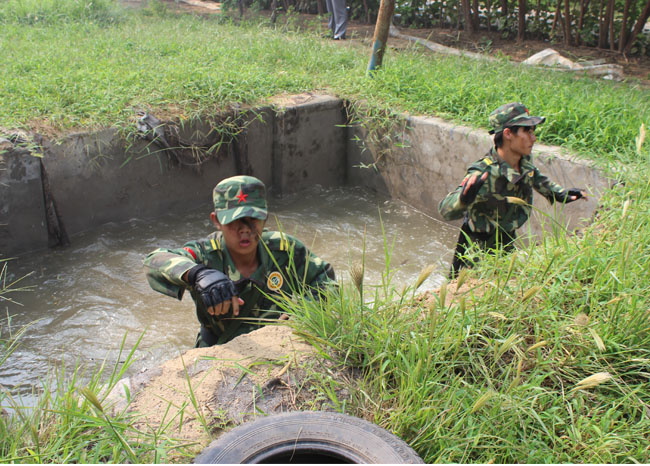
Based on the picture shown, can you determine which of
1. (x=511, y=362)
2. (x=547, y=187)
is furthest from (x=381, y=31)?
(x=511, y=362)

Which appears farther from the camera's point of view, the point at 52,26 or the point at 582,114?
the point at 52,26

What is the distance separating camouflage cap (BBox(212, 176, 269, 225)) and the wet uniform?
5.13 feet

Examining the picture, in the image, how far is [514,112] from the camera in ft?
13.3

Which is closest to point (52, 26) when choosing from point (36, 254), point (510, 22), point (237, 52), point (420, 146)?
point (237, 52)

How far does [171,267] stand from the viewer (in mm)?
2762

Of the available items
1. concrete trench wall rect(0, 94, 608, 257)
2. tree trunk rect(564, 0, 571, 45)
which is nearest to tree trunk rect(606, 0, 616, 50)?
tree trunk rect(564, 0, 571, 45)

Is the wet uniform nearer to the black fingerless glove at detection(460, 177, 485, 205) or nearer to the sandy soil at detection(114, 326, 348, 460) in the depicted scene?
the black fingerless glove at detection(460, 177, 485, 205)

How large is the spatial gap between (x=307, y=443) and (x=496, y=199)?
8.38 feet

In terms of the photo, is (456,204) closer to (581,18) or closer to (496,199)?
(496,199)

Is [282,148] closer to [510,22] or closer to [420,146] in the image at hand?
[420,146]

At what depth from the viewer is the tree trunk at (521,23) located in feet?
33.9

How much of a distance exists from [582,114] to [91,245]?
4744 millimetres

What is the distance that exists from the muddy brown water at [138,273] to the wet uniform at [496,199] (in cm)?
46

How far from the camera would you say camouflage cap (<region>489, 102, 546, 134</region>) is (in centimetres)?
397
